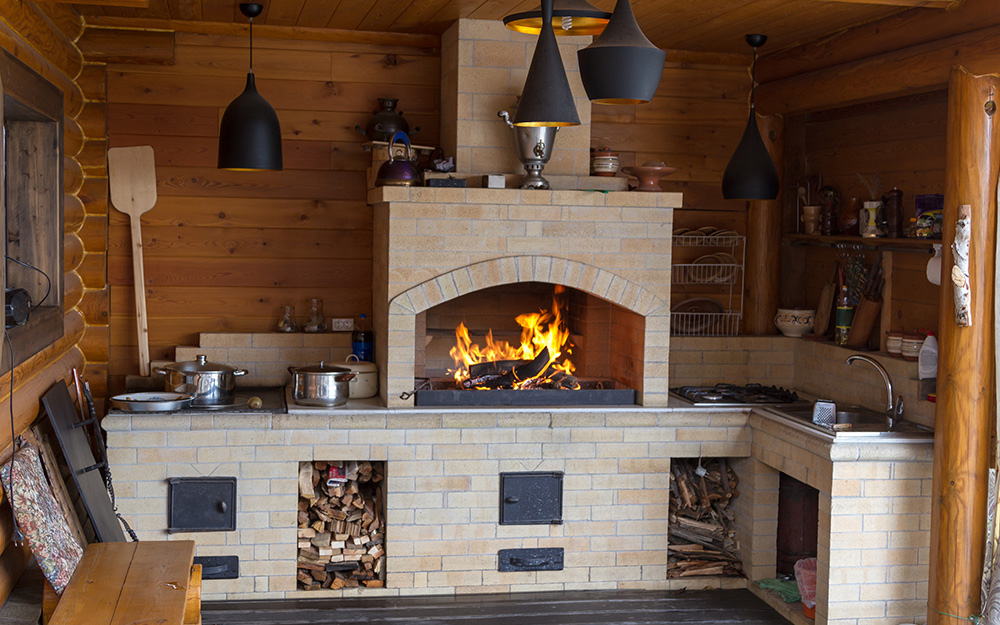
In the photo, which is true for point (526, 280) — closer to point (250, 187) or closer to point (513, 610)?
point (513, 610)

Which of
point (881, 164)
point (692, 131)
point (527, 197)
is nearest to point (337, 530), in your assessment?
point (527, 197)

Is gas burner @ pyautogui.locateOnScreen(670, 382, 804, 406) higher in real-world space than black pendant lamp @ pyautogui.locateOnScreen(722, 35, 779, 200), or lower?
lower

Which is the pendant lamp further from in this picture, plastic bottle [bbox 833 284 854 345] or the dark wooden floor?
plastic bottle [bbox 833 284 854 345]

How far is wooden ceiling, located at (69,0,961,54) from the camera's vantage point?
4.52m

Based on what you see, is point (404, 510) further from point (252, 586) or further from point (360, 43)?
point (360, 43)

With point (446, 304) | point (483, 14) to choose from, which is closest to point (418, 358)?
point (446, 304)

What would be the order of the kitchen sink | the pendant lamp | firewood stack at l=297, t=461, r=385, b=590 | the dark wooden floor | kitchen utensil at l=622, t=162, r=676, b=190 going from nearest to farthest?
the pendant lamp → the kitchen sink → the dark wooden floor → firewood stack at l=297, t=461, r=385, b=590 → kitchen utensil at l=622, t=162, r=676, b=190

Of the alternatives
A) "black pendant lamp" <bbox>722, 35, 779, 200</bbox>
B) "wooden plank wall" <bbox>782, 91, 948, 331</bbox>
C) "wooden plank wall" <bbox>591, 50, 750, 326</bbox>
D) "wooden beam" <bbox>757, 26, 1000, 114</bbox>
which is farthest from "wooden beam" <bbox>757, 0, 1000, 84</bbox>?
"black pendant lamp" <bbox>722, 35, 779, 200</bbox>

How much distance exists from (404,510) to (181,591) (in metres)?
1.54

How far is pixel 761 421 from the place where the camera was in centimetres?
480

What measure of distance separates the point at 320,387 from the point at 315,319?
79cm

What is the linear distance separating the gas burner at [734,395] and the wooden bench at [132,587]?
8.42 ft

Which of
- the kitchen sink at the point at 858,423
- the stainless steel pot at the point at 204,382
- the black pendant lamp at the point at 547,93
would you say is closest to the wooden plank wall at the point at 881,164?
the kitchen sink at the point at 858,423

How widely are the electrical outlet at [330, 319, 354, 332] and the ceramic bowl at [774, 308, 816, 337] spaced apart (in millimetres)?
2424
